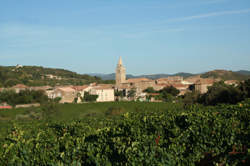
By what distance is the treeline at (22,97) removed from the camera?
6794 centimetres

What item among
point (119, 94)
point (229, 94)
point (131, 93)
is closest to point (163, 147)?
point (229, 94)

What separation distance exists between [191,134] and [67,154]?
12.6ft

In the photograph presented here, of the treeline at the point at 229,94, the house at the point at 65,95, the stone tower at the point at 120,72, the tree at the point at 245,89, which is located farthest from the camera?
the stone tower at the point at 120,72

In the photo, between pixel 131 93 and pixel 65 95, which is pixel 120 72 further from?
pixel 65 95

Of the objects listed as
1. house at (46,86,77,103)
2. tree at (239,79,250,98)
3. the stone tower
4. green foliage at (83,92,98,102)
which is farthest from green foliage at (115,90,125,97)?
tree at (239,79,250,98)

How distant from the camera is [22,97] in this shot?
2670 inches

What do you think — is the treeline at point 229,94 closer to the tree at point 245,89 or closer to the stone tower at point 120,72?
the tree at point 245,89

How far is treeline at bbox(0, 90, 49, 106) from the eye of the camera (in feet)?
223

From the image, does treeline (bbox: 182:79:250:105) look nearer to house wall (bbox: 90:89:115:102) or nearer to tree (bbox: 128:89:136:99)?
tree (bbox: 128:89:136:99)

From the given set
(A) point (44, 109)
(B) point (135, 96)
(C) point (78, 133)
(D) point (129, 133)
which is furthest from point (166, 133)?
(B) point (135, 96)

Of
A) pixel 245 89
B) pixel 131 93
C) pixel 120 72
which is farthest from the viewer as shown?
pixel 120 72

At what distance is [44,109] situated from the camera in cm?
4859

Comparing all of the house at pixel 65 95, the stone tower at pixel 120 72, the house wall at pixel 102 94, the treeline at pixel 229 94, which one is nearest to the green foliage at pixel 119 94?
the house wall at pixel 102 94

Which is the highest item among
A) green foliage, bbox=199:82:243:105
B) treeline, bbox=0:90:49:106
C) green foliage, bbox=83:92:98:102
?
green foliage, bbox=199:82:243:105
